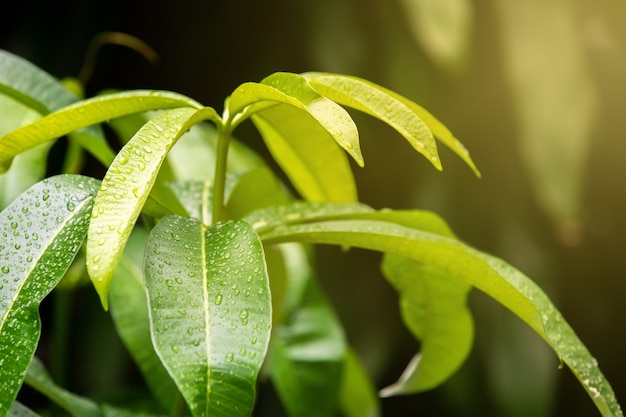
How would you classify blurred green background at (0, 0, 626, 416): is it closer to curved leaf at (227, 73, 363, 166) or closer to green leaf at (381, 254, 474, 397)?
green leaf at (381, 254, 474, 397)

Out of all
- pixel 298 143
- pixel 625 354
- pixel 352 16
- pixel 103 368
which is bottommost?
pixel 625 354

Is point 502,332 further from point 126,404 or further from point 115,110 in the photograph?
point 115,110

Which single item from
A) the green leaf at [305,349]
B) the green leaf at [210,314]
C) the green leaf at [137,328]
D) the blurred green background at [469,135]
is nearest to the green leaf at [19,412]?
the green leaf at [137,328]

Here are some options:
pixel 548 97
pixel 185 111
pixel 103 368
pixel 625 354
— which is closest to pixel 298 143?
pixel 185 111

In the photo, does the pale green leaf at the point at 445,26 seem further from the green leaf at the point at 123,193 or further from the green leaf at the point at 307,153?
the green leaf at the point at 123,193

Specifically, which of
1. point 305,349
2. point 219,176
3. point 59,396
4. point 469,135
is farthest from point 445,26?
point 59,396
